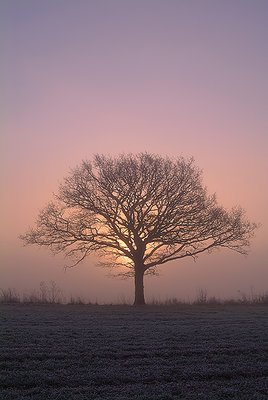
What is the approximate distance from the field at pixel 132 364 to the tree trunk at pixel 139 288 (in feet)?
66.2

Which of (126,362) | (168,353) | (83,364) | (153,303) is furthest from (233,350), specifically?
(153,303)

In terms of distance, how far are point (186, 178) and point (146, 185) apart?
313 centimetres

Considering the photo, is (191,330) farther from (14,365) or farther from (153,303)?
(153,303)

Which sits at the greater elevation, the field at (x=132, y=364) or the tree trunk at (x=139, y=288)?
the tree trunk at (x=139, y=288)

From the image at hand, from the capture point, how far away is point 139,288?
36469 millimetres

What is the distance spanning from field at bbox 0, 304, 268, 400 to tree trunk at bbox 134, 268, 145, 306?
20.2 meters

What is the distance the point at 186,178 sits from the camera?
36.8 metres

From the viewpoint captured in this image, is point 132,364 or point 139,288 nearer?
point 132,364

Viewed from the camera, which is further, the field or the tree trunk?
the tree trunk

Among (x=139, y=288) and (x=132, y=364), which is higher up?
(x=139, y=288)

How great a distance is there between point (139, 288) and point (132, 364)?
25.9 meters

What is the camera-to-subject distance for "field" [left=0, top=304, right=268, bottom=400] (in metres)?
8.72

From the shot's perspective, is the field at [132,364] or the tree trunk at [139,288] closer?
the field at [132,364]

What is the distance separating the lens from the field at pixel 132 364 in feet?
28.6
